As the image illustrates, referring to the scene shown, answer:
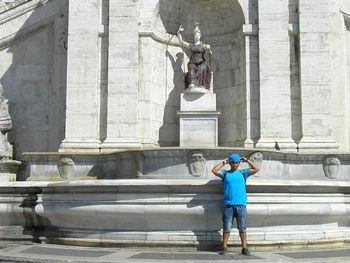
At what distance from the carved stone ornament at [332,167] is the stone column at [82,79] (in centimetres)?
752

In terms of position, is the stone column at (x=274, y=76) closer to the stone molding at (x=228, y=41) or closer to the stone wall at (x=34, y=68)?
the stone molding at (x=228, y=41)

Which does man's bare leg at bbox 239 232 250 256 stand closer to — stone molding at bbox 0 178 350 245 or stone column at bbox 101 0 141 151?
stone molding at bbox 0 178 350 245

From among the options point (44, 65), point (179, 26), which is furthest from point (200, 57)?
point (44, 65)

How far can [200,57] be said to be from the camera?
1802 cm

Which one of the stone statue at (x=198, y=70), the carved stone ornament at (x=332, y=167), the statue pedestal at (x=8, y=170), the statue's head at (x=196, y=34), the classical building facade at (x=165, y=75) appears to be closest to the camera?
the carved stone ornament at (x=332, y=167)

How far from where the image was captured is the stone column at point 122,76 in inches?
671

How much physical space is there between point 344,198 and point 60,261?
6.36 metres

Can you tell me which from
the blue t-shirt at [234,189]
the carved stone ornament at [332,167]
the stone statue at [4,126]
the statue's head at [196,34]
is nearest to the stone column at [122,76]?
the statue's head at [196,34]

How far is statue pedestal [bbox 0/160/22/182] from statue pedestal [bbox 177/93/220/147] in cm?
Result: 623

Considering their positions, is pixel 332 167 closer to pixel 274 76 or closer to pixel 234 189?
pixel 274 76

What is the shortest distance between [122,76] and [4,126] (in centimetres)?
485

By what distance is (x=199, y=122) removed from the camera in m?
16.8

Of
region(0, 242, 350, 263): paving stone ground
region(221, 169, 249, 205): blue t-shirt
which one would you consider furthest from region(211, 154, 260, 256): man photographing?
region(0, 242, 350, 263): paving stone ground

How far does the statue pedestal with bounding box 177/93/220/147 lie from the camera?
649 inches
